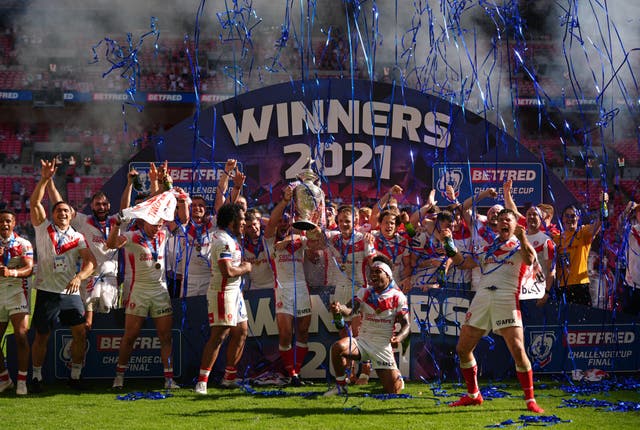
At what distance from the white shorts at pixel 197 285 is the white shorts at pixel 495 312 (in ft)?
9.27

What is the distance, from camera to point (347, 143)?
1008 centimetres

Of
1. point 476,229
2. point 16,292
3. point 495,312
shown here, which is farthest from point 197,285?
point 495,312

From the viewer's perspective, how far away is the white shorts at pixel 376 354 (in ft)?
22.1

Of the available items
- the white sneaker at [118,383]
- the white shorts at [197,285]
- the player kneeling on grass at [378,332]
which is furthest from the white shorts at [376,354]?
the white sneaker at [118,383]

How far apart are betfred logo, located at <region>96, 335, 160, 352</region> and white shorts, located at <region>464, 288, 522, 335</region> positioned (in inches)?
119

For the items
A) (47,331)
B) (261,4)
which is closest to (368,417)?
(47,331)

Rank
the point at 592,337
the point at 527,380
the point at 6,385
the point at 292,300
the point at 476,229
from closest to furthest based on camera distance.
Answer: the point at 527,380
the point at 6,385
the point at 292,300
the point at 592,337
the point at 476,229

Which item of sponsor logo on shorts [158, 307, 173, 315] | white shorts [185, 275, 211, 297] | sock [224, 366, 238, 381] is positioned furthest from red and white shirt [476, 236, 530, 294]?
white shorts [185, 275, 211, 297]

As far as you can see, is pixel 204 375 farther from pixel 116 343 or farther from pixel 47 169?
pixel 47 169

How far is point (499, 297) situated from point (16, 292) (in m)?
4.04

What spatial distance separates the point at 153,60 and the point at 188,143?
54.3 ft

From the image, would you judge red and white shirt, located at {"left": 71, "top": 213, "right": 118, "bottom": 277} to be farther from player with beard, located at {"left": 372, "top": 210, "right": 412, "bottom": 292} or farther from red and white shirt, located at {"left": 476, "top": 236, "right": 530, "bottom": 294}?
red and white shirt, located at {"left": 476, "top": 236, "right": 530, "bottom": 294}

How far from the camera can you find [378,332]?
22.3ft

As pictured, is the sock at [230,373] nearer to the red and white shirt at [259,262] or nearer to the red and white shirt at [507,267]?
the red and white shirt at [259,262]
